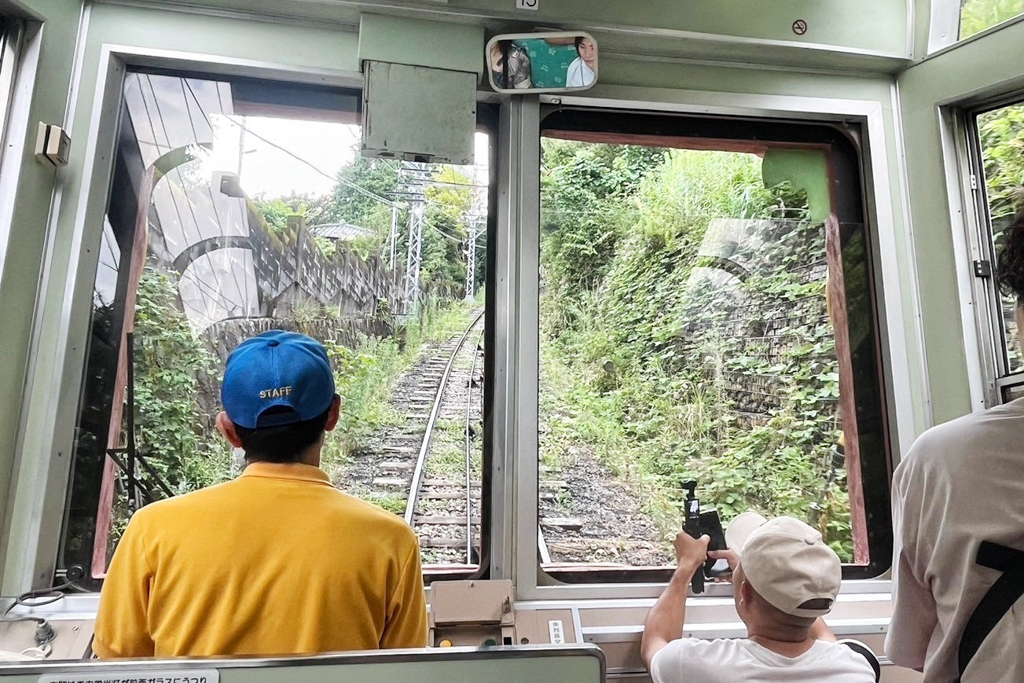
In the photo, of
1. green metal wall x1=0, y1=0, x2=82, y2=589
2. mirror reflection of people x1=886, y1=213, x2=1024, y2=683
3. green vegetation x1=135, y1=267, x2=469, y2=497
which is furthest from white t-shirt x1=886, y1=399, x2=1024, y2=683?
green metal wall x1=0, y1=0, x2=82, y2=589

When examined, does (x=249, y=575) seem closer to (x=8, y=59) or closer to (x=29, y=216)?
(x=29, y=216)

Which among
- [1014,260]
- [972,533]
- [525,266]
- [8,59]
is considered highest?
[8,59]

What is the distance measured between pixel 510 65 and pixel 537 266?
0.66m

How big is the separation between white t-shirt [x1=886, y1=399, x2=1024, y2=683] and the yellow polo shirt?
958 mm

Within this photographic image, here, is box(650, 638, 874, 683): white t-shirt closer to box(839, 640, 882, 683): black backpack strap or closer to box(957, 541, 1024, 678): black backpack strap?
box(957, 541, 1024, 678): black backpack strap

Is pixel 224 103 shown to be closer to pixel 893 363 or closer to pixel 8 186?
pixel 8 186

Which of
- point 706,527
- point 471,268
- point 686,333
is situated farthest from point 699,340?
point 471,268

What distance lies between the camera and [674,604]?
69.9 inches

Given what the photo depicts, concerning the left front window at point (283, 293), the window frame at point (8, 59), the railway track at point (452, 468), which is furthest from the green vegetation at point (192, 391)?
the window frame at point (8, 59)

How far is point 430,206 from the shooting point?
2.02 metres

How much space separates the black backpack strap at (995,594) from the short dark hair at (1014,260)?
446 mm

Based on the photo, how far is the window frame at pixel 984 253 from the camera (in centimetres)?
194

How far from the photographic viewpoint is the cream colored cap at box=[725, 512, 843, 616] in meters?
1.25

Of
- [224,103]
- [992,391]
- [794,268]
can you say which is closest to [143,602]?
[224,103]
